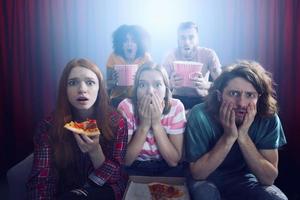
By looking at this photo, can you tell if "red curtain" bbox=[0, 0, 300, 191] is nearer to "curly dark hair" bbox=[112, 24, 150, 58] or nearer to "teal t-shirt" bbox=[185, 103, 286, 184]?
"curly dark hair" bbox=[112, 24, 150, 58]

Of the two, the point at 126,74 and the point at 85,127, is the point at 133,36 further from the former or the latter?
the point at 85,127

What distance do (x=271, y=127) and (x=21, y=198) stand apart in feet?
3.60

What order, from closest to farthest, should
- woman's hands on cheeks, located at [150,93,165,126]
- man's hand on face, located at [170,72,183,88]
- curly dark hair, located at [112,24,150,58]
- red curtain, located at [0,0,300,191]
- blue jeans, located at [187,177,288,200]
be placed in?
blue jeans, located at [187,177,288,200] < woman's hands on cheeks, located at [150,93,165,126] < man's hand on face, located at [170,72,183,88] < curly dark hair, located at [112,24,150,58] < red curtain, located at [0,0,300,191]

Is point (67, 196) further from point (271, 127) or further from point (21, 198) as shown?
point (271, 127)

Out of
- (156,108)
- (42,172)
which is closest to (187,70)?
(156,108)

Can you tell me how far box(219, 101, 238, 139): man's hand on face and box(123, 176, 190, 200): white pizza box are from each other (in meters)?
0.32

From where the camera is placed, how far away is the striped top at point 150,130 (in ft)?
5.25

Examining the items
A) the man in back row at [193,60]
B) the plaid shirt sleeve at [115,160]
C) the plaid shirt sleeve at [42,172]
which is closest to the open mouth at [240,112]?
the man in back row at [193,60]

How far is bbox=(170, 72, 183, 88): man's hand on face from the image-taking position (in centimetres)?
168

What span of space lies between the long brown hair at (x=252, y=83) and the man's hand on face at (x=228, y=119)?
0.06 metres

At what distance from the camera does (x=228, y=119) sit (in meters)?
1.47

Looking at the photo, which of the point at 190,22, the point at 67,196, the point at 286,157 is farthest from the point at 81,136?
the point at 286,157

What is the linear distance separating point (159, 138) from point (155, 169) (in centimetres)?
16

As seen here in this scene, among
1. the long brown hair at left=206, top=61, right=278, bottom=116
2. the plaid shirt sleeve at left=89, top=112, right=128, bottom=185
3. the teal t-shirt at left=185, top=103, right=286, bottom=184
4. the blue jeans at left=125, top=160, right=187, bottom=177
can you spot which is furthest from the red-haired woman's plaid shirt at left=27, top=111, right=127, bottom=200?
the long brown hair at left=206, top=61, right=278, bottom=116
